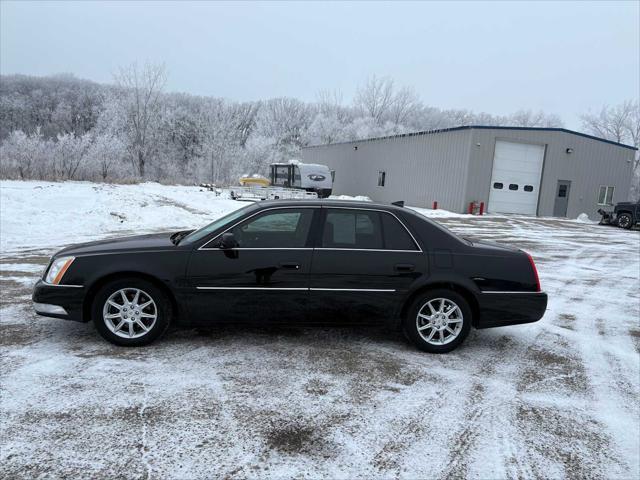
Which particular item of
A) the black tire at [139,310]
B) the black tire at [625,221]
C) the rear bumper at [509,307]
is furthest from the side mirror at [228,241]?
the black tire at [625,221]

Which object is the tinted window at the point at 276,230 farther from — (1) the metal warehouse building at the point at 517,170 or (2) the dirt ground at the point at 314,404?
(1) the metal warehouse building at the point at 517,170

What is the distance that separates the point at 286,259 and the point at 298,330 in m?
1.12

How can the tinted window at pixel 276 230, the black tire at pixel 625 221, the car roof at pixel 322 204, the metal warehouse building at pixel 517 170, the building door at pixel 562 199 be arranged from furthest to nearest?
the building door at pixel 562 199 → the metal warehouse building at pixel 517 170 → the black tire at pixel 625 221 → the car roof at pixel 322 204 → the tinted window at pixel 276 230

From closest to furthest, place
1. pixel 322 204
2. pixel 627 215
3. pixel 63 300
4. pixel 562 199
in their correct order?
pixel 63 300, pixel 322 204, pixel 627 215, pixel 562 199

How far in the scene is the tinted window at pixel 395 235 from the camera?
466 cm

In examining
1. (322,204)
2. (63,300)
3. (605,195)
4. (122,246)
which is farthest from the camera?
(605,195)

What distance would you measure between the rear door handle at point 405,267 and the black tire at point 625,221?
2266 cm

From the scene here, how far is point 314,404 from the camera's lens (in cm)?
354

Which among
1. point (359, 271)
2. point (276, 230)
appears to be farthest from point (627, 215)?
point (276, 230)

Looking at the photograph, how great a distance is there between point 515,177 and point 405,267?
23980mm

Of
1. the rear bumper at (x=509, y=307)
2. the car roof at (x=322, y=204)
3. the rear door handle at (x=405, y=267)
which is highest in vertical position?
the car roof at (x=322, y=204)

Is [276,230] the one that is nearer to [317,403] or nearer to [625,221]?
[317,403]

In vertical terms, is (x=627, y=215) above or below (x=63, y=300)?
above

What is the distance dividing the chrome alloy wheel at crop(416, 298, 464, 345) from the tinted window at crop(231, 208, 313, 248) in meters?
1.42
